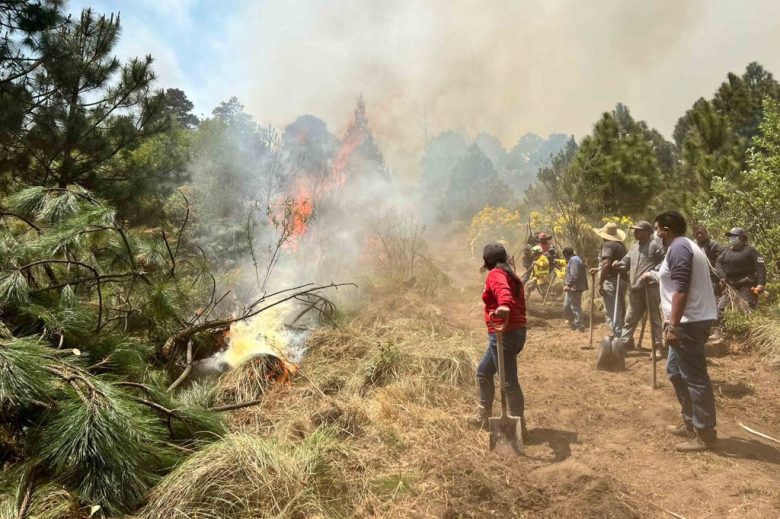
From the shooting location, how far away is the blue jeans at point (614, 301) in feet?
19.8

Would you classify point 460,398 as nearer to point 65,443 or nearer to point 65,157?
point 65,443

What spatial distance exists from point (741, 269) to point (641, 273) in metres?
1.61

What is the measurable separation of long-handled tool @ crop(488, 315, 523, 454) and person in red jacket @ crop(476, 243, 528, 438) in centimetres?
11

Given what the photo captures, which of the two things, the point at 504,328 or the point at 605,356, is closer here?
the point at 504,328

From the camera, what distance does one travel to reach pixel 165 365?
4.23 m

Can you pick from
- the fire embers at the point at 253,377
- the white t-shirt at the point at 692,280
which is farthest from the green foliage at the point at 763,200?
the fire embers at the point at 253,377

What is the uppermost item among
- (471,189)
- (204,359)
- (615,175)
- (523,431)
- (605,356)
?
(471,189)

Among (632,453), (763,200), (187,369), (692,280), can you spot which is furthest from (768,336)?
(187,369)

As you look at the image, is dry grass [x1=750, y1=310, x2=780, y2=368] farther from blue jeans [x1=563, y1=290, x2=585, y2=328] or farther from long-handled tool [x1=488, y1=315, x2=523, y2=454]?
long-handled tool [x1=488, y1=315, x2=523, y2=454]

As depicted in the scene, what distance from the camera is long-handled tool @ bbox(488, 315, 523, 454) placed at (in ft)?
11.3

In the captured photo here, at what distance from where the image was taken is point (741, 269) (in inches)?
230

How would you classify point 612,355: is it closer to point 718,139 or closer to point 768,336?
point 768,336

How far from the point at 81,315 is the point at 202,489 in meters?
1.79

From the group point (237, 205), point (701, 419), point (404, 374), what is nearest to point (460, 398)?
point (404, 374)
